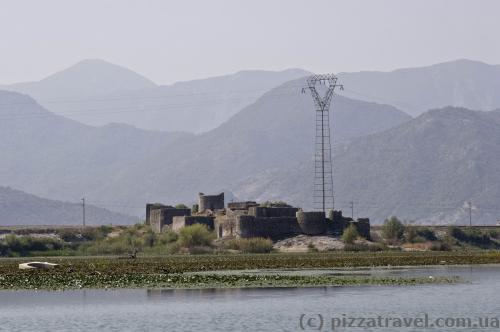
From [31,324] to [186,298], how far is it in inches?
499

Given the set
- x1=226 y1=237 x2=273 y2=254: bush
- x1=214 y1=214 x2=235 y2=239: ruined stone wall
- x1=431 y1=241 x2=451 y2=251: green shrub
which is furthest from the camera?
x1=431 y1=241 x2=451 y2=251: green shrub

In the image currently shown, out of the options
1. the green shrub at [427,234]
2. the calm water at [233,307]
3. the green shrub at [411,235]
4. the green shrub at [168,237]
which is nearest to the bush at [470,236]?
the green shrub at [427,234]

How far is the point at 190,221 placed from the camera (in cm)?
14425

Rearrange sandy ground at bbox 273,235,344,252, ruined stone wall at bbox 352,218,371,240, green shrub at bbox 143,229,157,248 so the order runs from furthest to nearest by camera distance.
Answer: ruined stone wall at bbox 352,218,371,240 → green shrub at bbox 143,229,157,248 → sandy ground at bbox 273,235,344,252

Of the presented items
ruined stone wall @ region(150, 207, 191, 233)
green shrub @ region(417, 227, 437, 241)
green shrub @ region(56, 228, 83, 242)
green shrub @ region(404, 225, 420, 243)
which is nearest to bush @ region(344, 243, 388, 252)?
green shrub @ region(404, 225, 420, 243)

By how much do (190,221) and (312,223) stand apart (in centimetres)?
1420

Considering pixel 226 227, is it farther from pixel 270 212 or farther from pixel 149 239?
pixel 149 239

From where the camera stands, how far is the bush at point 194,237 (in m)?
135

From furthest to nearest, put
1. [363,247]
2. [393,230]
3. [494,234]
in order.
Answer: [494,234] → [393,230] → [363,247]

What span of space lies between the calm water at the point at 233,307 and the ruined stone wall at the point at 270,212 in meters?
65.5

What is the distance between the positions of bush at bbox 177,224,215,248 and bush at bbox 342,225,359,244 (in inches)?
574

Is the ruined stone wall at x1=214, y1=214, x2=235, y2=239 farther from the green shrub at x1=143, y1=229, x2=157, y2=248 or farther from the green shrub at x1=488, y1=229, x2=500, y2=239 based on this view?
the green shrub at x1=488, y1=229, x2=500, y2=239

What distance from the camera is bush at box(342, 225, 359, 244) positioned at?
449 ft

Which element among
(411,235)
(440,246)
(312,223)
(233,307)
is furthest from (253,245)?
(233,307)
